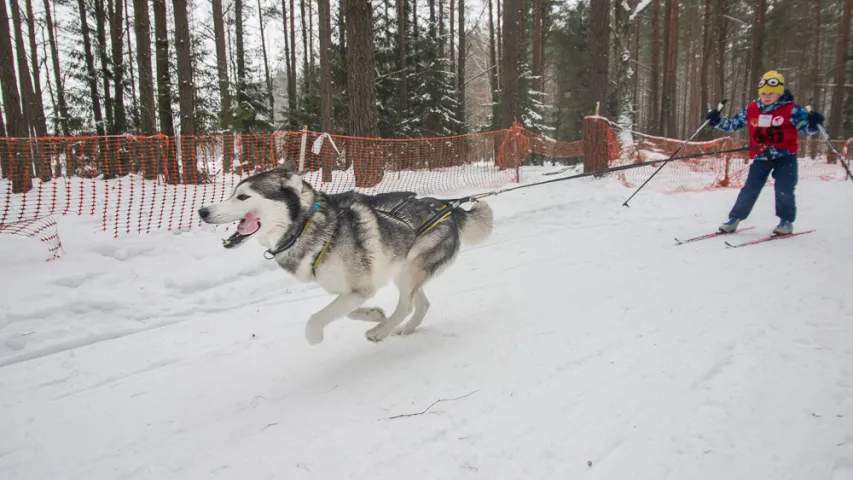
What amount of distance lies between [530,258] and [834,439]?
3.57 meters

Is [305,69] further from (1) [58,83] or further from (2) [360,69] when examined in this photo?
(2) [360,69]

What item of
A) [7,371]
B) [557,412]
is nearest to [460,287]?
[557,412]

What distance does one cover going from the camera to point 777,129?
17.5 feet

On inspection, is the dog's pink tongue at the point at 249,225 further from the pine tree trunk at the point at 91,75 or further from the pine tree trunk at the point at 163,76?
the pine tree trunk at the point at 91,75

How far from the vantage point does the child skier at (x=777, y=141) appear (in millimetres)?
5195

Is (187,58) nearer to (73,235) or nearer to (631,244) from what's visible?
(73,235)

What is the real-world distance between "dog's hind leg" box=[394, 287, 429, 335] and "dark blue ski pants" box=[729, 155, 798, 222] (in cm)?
474

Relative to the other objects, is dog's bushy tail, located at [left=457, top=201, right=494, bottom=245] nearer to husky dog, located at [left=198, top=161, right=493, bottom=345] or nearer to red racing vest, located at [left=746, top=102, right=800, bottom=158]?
husky dog, located at [left=198, top=161, right=493, bottom=345]

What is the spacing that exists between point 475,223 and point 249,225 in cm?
204

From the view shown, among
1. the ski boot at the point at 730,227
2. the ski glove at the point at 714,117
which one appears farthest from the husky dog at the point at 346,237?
the ski glove at the point at 714,117

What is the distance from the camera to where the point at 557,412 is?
2.16m

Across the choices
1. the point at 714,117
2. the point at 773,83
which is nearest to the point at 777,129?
the point at 773,83

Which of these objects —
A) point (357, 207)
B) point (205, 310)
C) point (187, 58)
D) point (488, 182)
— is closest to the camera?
point (357, 207)

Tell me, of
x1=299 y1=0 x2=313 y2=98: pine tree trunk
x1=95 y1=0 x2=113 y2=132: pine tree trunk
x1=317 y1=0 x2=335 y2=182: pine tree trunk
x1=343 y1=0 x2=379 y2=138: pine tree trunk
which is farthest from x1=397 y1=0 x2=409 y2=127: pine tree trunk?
x1=95 y1=0 x2=113 y2=132: pine tree trunk
